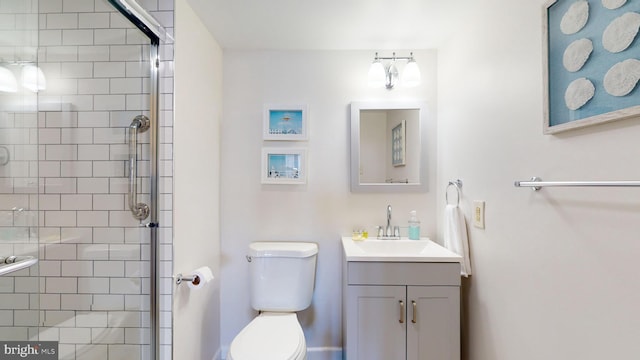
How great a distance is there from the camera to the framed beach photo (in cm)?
70

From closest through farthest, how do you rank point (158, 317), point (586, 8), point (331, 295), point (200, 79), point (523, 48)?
point (586, 8)
point (523, 48)
point (158, 317)
point (200, 79)
point (331, 295)

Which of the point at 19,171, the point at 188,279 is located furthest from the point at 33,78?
the point at 188,279

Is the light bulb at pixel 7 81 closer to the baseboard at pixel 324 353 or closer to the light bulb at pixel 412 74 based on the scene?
the light bulb at pixel 412 74

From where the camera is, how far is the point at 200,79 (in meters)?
1.62

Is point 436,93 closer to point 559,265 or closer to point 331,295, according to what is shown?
point 559,265

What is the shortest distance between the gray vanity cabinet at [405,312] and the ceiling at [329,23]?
55.1 inches

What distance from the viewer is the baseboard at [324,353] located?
1933mm

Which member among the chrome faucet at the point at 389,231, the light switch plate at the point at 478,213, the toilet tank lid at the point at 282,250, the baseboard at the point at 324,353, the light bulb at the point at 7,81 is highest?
the light bulb at the point at 7,81

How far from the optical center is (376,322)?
1429mm

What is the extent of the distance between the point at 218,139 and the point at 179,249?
0.83m

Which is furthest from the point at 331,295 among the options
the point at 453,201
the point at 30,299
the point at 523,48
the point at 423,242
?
the point at 523,48

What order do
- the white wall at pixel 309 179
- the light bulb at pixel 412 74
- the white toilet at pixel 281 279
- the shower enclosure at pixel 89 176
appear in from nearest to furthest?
the shower enclosure at pixel 89 176 < the white toilet at pixel 281 279 < the light bulb at pixel 412 74 < the white wall at pixel 309 179

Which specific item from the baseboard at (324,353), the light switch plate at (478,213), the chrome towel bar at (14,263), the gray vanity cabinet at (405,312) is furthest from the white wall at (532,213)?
the chrome towel bar at (14,263)
